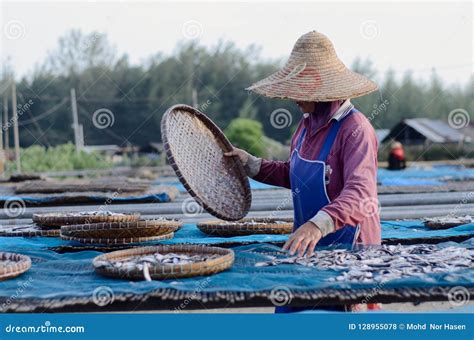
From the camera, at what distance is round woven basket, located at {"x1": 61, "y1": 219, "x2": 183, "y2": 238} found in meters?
2.77

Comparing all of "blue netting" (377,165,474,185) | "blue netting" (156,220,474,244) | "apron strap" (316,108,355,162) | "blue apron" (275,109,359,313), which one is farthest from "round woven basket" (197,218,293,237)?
"blue netting" (377,165,474,185)

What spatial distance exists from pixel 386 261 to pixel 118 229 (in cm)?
111

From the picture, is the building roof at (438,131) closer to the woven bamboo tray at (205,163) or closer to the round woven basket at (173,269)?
the woven bamboo tray at (205,163)

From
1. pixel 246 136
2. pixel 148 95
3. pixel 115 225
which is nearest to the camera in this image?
pixel 115 225

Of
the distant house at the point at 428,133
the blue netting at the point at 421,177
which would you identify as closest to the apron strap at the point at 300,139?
the blue netting at the point at 421,177

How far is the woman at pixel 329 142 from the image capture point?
2.43m

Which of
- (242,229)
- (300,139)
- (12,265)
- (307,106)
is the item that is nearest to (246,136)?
(242,229)

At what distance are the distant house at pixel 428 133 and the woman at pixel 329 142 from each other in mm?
21129

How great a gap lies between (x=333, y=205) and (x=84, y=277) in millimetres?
855

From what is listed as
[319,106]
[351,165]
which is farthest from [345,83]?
[351,165]

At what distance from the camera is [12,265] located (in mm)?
2186

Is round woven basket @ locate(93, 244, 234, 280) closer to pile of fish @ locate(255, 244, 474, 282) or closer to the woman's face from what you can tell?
pile of fish @ locate(255, 244, 474, 282)

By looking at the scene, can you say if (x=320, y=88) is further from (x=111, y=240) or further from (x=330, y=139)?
(x=111, y=240)

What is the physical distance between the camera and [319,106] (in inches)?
105
